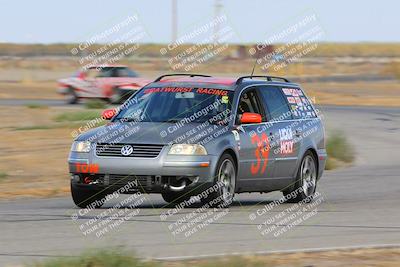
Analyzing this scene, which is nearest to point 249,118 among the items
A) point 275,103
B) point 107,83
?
point 275,103

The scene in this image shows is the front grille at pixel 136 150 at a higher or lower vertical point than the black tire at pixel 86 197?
higher

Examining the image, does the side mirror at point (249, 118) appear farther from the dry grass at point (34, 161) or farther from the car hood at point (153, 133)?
the dry grass at point (34, 161)

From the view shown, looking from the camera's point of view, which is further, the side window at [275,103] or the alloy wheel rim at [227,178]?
the side window at [275,103]

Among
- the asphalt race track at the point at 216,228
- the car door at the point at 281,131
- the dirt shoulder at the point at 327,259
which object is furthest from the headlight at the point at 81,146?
the dirt shoulder at the point at 327,259

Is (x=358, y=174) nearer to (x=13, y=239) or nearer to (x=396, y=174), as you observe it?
(x=396, y=174)

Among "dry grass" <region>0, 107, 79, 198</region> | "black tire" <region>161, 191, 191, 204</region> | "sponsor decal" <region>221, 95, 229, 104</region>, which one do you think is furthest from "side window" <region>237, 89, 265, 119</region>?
"dry grass" <region>0, 107, 79, 198</region>

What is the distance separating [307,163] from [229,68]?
8125 cm

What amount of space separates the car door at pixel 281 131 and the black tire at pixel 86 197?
2465mm

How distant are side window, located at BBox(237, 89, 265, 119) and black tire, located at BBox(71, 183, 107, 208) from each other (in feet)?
7.46

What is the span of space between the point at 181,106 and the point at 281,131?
5.27 ft

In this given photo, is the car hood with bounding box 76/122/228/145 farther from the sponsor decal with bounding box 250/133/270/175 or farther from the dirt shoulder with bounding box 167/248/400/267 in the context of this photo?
the dirt shoulder with bounding box 167/248/400/267

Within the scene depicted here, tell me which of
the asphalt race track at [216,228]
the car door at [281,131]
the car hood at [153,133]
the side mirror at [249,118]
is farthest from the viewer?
the car door at [281,131]

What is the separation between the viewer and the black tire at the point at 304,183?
49.6 ft

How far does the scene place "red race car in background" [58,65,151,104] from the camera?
38250mm
